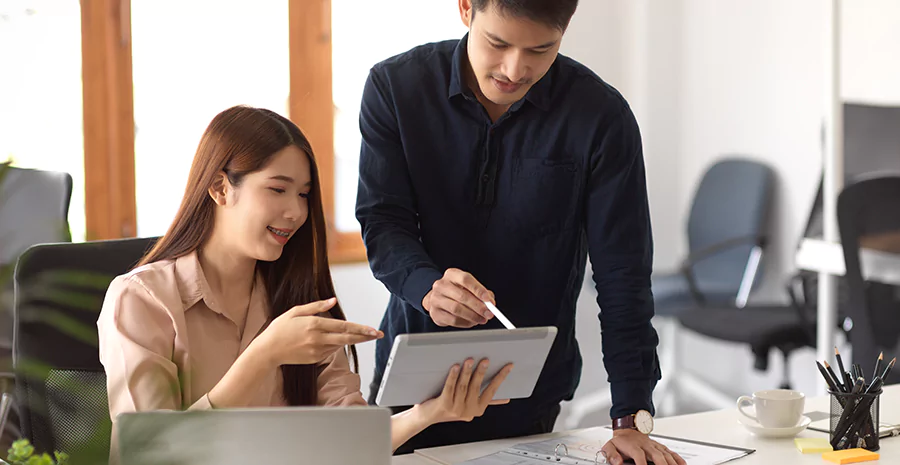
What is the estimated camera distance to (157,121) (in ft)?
11.1

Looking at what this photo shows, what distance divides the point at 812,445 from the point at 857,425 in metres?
0.08

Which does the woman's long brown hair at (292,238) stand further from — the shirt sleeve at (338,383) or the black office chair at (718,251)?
the black office chair at (718,251)

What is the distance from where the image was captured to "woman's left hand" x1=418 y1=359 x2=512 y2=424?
1276mm

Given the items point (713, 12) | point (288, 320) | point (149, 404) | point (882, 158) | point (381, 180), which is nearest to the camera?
point (149, 404)

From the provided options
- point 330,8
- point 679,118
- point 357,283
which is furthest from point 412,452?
point 679,118

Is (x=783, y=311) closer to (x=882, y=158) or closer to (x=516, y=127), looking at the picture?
(x=882, y=158)

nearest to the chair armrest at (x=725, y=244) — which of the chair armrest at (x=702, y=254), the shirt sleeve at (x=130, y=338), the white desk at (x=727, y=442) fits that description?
the chair armrest at (x=702, y=254)

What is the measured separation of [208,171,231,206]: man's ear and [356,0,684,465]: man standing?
9.1 inches

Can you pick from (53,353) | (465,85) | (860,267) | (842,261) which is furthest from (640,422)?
(842,261)

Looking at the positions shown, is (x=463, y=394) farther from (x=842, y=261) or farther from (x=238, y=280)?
(x=842, y=261)

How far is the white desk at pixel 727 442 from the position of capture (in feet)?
4.59

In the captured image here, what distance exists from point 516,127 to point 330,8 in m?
2.17

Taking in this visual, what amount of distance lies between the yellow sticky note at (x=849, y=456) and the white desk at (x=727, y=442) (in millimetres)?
13

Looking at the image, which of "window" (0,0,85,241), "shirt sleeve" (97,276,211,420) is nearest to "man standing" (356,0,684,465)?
"shirt sleeve" (97,276,211,420)
